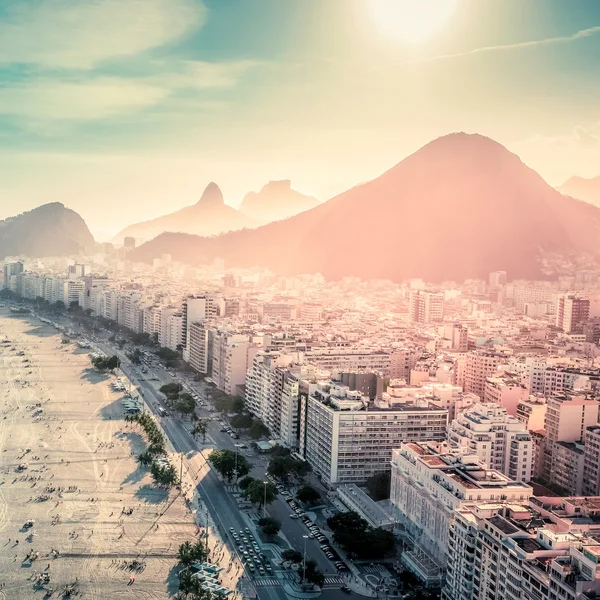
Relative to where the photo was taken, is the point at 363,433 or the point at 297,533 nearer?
the point at 297,533

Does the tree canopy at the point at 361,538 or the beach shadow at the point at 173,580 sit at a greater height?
the tree canopy at the point at 361,538

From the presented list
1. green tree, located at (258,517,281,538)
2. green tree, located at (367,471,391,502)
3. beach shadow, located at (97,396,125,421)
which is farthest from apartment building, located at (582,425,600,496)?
beach shadow, located at (97,396,125,421)

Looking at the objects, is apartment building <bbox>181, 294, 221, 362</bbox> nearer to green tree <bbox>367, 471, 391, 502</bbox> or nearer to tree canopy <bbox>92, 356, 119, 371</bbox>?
tree canopy <bbox>92, 356, 119, 371</bbox>

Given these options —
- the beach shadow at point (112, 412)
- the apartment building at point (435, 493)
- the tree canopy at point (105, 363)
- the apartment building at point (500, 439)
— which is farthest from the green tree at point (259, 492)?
the tree canopy at point (105, 363)

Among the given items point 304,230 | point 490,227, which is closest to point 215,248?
point 304,230

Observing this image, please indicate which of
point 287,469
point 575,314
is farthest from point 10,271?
point 287,469

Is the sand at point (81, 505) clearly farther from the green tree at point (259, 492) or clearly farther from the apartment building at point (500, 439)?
the apartment building at point (500, 439)

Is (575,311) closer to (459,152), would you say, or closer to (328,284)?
(328,284)

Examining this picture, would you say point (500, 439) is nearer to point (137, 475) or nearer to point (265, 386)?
point (265, 386)

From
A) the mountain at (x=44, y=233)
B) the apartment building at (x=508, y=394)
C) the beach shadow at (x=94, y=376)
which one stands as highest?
the mountain at (x=44, y=233)
